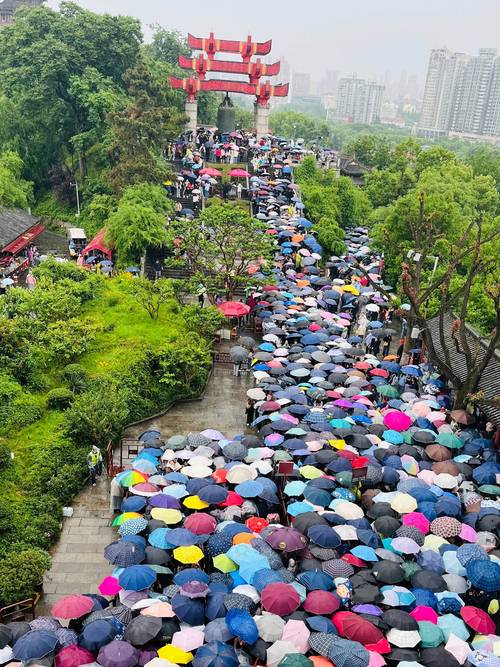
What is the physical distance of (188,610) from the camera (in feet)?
33.1

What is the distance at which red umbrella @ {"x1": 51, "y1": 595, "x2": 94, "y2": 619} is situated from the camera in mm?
10203

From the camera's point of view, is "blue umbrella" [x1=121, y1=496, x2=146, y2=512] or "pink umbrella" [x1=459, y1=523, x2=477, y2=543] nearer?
"pink umbrella" [x1=459, y1=523, x2=477, y2=543]

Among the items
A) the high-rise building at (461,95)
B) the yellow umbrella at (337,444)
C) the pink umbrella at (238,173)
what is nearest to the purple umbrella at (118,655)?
the yellow umbrella at (337,444)

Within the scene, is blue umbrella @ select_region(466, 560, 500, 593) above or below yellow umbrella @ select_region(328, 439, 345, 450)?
above

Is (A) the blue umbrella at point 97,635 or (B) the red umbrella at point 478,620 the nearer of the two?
(A) the blue umbrella at point 97,635

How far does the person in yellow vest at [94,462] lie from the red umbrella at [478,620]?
878cm

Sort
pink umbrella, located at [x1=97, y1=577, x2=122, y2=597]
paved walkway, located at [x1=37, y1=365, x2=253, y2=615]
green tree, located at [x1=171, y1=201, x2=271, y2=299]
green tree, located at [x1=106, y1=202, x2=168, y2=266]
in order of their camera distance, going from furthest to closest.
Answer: green tree, located at [x1=106, y1=202, x2=168, y2=266] → green tree, located at [x1=171, y1=201, x2=271, y2=299] → paved walkway, located at [x1=37, y1=365, x2=253, y2=615] → pink umbrella, located at [x1=97, y1=577, x2=122, y2=597]

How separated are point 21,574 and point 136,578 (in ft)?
8.39

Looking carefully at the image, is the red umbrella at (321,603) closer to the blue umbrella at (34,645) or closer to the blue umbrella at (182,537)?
the blue umbrella at (182,537)

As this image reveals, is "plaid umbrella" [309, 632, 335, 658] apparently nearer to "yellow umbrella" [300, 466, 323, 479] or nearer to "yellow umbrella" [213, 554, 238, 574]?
"yellow umbrella" [213, 554, 238, 574]

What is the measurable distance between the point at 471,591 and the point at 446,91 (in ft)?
597

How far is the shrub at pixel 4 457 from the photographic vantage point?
14.5 m

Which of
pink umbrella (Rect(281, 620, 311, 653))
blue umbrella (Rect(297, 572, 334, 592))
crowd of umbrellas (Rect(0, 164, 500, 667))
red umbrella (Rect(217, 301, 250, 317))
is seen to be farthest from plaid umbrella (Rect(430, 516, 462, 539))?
red umbrella (Rect(217, 301, 250, 317))

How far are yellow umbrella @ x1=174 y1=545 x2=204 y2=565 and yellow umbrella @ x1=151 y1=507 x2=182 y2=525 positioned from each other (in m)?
0.82
